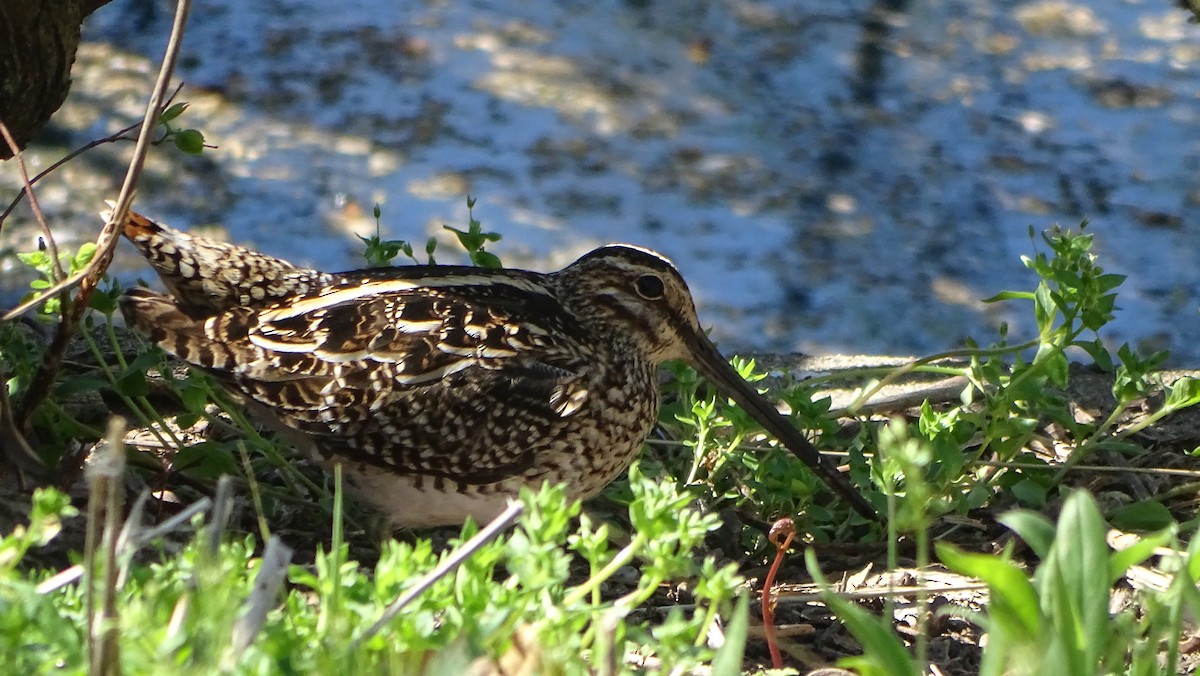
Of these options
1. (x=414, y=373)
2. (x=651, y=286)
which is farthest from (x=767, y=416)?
(x=414, y=373)

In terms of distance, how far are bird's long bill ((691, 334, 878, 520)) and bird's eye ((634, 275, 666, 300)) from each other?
0.16 meters

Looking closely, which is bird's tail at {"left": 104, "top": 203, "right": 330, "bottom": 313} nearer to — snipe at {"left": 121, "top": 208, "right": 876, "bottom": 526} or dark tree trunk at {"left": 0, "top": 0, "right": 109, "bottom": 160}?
snipe at {"left": 121, "top": 208, "right": 876, "bottom": 526}

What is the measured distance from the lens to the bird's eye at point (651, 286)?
3.55 meters

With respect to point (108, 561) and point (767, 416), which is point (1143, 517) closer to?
point (767, 416)

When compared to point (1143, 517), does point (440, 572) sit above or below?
above

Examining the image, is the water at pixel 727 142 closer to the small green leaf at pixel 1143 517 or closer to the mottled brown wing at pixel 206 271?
the small green leaf at pixel 1143 517

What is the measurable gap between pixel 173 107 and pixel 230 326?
0.46m

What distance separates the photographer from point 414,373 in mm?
3111

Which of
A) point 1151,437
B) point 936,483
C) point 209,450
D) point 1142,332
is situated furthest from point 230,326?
point 1142,332

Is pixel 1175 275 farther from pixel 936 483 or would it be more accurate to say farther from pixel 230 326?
pixel 230 326

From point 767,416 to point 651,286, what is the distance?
41 centimetres

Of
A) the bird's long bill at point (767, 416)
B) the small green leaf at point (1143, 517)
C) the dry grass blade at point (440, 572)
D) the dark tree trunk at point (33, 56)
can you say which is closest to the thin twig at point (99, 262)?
the dark tree trunk at point (33, 56)

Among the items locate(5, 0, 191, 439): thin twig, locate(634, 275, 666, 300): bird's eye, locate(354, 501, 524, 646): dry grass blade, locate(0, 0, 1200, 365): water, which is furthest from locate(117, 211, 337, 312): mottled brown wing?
locate(0, 0, 1200, 365): water

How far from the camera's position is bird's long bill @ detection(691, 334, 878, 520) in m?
3.40
